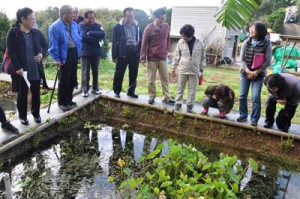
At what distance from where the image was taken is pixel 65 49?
4930 millimetres

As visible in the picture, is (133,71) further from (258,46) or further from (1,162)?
(1,162)

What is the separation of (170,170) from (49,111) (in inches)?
115

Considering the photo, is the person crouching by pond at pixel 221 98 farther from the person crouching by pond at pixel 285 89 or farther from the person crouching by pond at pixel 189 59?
the person crouching by pond at pixel 285 89

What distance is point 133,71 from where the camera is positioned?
6.20 metres

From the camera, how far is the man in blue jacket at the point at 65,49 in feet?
15.8

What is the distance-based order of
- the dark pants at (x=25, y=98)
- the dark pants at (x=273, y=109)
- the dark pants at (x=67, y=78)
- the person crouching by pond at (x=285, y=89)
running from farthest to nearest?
the dark pants at (x=67, y=78) < the dark pants at (x=273, y=109) < the dark pants at (x=25, y=98) < the person crouching by pond at (x=285, y=89)

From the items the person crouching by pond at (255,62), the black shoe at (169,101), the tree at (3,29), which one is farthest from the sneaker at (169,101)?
the tree at (3,29)

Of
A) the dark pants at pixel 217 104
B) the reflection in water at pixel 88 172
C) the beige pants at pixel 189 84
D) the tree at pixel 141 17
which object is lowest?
A: the reflection in water at pixel 88 172

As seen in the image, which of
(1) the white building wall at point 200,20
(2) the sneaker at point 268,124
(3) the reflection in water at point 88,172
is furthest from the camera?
(1) the white building wall at point 200,20

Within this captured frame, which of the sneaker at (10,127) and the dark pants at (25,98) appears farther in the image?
the dark pants at (25,98)

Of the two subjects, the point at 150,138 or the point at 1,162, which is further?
the point at 150,138

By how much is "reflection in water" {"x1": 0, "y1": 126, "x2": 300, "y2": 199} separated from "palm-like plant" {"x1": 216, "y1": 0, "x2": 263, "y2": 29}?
2.38m

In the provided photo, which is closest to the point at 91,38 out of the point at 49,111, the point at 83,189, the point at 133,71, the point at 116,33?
the point at 116,33

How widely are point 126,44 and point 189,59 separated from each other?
140 centimetres
